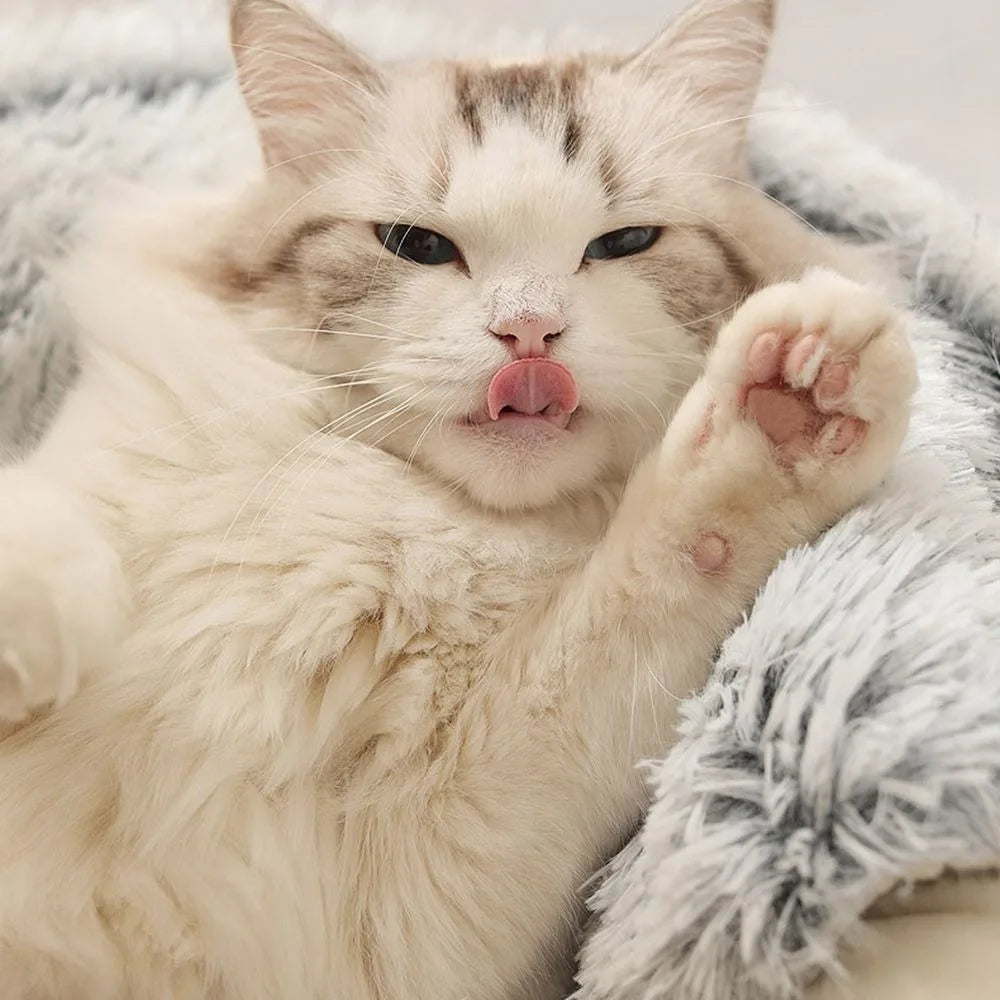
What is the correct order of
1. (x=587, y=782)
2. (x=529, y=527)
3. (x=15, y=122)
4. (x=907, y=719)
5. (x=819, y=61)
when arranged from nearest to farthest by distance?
(x=907, y=719)
(x=587, y=782)
(x=529, y=527)
(x=15, y=122)
(x=819, y=61)

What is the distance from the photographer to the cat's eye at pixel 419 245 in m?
0.90

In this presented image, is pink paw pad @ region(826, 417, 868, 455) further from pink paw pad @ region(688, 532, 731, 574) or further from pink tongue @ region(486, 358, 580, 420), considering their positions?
pink tongue @ region(486, 358, 580, 420)

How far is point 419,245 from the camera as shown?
2.99 ft

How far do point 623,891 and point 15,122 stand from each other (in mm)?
1297

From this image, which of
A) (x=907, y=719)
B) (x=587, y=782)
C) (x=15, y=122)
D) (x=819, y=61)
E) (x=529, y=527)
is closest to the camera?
(x=907, y=719)

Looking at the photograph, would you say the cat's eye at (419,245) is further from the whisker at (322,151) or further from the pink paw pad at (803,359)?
the pink paw pad at (803,359)

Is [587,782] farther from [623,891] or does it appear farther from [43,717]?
[43,717]

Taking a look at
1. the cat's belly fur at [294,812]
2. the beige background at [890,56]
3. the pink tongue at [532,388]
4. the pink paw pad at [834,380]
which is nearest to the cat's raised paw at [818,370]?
the pink paw pad at [834,380]

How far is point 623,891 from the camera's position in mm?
744

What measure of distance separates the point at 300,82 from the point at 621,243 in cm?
37

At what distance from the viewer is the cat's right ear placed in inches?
39.4

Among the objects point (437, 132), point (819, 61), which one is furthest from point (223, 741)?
point (819, 61)

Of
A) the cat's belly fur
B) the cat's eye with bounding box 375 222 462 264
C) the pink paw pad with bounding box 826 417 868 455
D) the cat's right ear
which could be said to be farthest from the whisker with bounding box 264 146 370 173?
the pink paw pad with bounding box 826 417 868 455

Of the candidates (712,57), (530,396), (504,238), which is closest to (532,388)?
(530,396)
